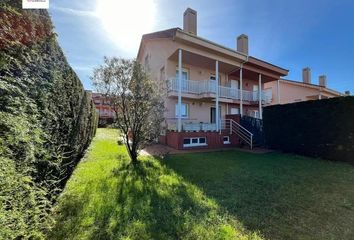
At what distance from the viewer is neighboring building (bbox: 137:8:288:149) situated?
42.1 feet

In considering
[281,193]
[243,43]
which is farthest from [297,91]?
[281,193]

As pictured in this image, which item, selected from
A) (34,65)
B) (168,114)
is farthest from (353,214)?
(168,114)

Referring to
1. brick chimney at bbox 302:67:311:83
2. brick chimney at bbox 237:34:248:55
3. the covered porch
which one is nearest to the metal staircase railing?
the covered porch

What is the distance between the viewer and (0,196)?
1662 mm

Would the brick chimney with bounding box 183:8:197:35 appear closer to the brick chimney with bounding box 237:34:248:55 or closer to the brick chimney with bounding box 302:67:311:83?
the brick chimney with bounding box 237:34:248:55

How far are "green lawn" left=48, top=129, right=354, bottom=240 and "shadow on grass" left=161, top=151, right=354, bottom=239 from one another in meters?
0.02

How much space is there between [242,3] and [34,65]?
11.1m

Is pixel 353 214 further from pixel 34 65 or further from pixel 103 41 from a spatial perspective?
pixel 103 41

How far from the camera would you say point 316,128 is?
33.1 ft

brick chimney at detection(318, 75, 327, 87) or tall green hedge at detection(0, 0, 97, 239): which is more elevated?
brick chimney at detection(318, 75, 327, 87)

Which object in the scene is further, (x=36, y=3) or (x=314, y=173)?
(x=314, y=173)

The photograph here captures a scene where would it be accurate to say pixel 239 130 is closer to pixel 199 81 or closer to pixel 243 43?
pixel 199 81

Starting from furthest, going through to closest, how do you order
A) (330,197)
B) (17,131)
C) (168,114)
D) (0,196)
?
(168,114) < (330,197) < (17,131) < (0,196)

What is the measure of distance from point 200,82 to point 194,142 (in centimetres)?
493
